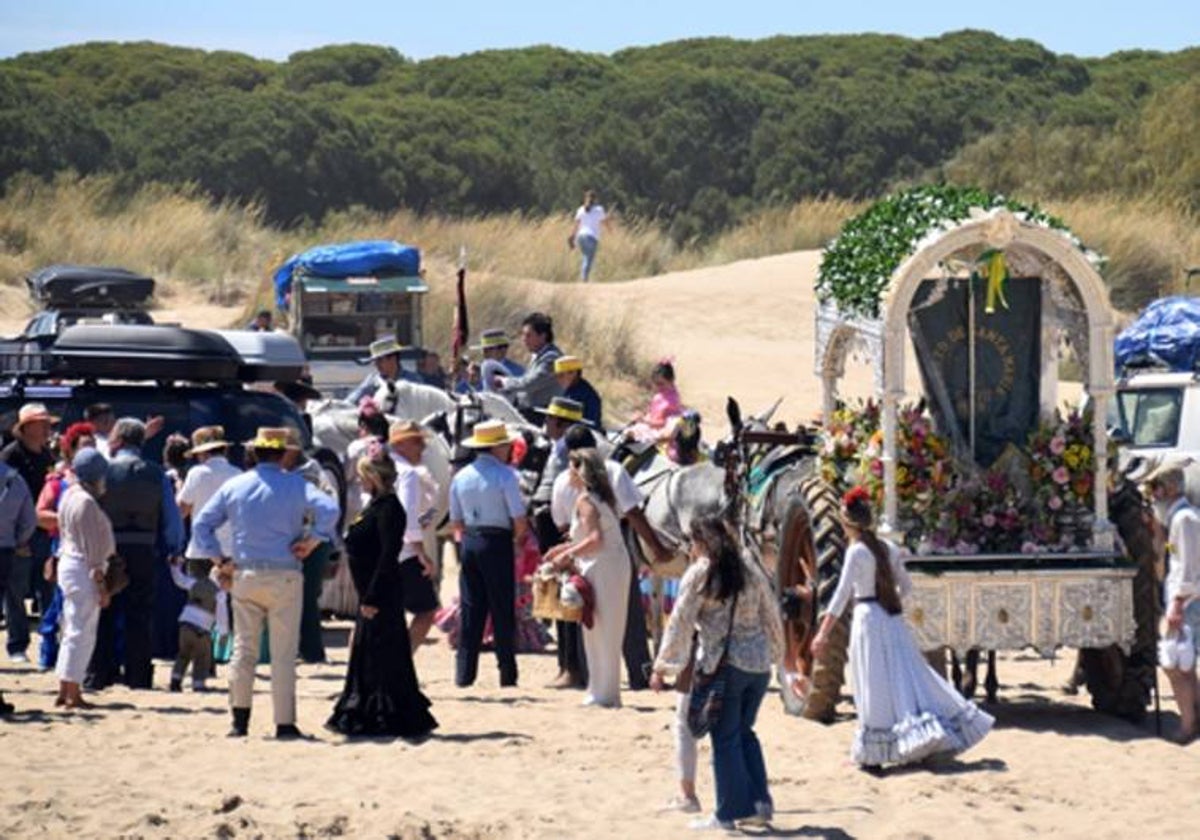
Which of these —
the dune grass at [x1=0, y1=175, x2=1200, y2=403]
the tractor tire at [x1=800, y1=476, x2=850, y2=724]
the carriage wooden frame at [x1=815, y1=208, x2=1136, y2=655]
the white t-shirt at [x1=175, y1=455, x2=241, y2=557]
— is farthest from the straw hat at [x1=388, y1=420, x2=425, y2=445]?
the dune grass at [x1=0, y1=175, x2=1200, y2=403]

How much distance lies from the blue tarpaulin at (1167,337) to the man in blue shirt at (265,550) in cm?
944

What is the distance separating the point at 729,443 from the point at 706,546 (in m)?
4.54

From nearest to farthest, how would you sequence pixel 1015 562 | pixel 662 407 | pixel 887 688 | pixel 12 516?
pixel 887 688 → pixel 1015 562 → pixel 12 516 → pixel 662 407

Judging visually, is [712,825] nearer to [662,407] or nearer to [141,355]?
[662,407]

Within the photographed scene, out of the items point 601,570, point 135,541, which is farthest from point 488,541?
point 135,541

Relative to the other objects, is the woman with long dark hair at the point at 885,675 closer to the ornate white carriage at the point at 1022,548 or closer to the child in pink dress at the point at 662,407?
the ornate white carriage at the point at 1022,548

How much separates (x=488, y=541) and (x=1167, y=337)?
25.3ft

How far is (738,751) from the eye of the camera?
1136 cm

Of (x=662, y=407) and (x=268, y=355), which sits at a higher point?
(x=268, y=355)

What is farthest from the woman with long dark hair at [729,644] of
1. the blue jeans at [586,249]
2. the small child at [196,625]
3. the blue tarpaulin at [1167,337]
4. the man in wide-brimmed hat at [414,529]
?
the blue jeans at [586,249]

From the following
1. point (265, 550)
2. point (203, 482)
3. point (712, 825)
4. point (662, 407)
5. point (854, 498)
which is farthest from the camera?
point (662, 407)

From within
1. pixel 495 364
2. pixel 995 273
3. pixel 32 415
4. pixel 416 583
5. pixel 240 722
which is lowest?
pixel 240 722

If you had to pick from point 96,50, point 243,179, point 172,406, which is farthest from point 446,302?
point 96,50

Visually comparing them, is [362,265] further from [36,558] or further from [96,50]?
[96,50]
